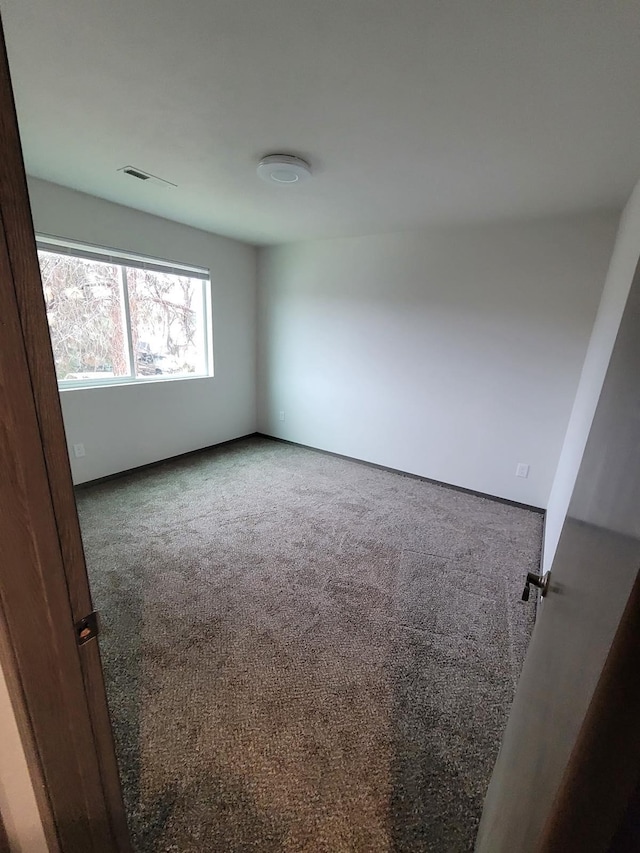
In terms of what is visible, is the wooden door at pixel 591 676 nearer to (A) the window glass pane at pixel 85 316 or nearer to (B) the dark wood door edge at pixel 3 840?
(B) the dark wood door edge at pixel 3 840

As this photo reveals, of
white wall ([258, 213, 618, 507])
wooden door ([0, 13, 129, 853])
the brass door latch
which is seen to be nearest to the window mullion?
white wall ([258, 213, 618, 507])

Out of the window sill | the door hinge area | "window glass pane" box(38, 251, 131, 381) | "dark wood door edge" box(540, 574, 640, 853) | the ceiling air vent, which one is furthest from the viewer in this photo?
the window sill

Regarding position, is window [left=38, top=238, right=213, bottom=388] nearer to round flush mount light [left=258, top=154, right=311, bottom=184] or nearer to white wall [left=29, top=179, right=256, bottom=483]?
white wall [left=29, top=179, right=256, bottom=483]

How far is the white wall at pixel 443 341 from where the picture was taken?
8.80 ft

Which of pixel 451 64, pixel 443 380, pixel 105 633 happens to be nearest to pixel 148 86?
pixel 451 64

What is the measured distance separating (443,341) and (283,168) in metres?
1.95

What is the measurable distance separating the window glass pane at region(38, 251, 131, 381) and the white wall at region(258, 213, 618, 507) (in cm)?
167

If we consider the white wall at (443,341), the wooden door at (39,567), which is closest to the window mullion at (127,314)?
the white wall at (443,341)

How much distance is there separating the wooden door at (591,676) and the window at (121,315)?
2.87 m

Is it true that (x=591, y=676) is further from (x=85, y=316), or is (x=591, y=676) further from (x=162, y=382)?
(x=162, y=382)

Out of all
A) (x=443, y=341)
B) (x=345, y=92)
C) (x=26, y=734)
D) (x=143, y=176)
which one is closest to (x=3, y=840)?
(x=26, y=734)

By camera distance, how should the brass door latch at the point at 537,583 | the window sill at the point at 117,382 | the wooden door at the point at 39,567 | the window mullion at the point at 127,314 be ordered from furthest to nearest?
the window mullion at the point at 127,314 → the window sill at the point at 117,382 → the brass door latch at the point at 537,583 → the wooden door at the point at 39,567

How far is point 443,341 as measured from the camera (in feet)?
10.5

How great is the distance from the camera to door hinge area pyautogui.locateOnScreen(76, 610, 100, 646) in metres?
0.62
